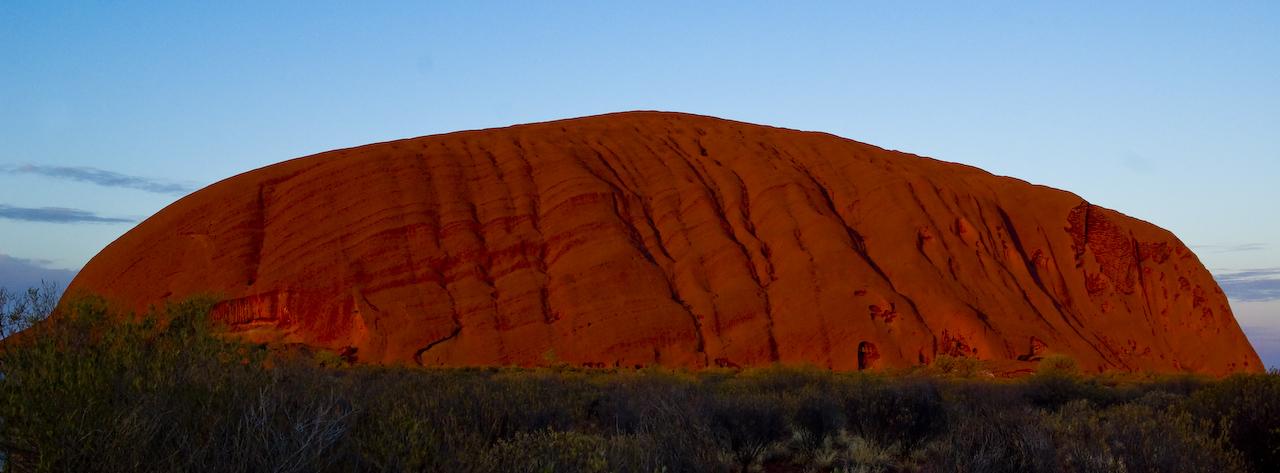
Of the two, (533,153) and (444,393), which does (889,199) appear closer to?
(533,153)

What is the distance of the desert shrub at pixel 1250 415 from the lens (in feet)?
32.3

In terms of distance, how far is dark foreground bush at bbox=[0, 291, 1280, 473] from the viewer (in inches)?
178

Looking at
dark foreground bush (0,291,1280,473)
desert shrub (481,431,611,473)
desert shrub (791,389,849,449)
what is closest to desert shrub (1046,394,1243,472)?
dark foreground bush (0,291,1280,473)

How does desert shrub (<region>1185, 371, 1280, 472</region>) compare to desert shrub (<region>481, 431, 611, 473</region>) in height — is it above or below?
below

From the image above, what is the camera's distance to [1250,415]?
10367mm

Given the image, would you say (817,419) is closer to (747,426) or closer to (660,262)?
Result: (747,426)

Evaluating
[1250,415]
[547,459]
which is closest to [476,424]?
[547,459]

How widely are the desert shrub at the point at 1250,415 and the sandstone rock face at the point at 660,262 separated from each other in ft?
74.2

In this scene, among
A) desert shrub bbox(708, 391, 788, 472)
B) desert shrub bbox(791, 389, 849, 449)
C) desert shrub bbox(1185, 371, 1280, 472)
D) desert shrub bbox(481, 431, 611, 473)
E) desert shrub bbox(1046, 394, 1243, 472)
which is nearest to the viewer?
desert shrub bbox(481, 431, 611, 473)

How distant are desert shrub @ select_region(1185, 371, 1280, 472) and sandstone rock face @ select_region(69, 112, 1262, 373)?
22.6m

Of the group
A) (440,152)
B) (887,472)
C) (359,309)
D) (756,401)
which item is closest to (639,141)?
(440,152)

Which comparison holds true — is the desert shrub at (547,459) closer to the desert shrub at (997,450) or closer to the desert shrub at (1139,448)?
the desert shrub at (997,450)

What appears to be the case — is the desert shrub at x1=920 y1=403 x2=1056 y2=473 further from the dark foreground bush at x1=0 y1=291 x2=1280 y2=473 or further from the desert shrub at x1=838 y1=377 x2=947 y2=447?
the desert shrub at x1=838 y1=377 x2=947 y2=447

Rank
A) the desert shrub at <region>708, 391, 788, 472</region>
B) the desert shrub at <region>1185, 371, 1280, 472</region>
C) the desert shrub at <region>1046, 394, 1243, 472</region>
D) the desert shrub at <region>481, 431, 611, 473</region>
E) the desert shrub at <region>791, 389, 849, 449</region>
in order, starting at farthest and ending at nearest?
1. the desert shrub at <region>791, 389, 849, 449</region>
2. the desert shrub at <region>708, 391, 788, 472</region>
3. the desert shrub at <region>1185, 371, 1280, 472</region>
4. the desert shrub at <region>1046, 394, 1243, 472</region>
5. the desert shrub at <region>481, 431, 611, 473</region>
